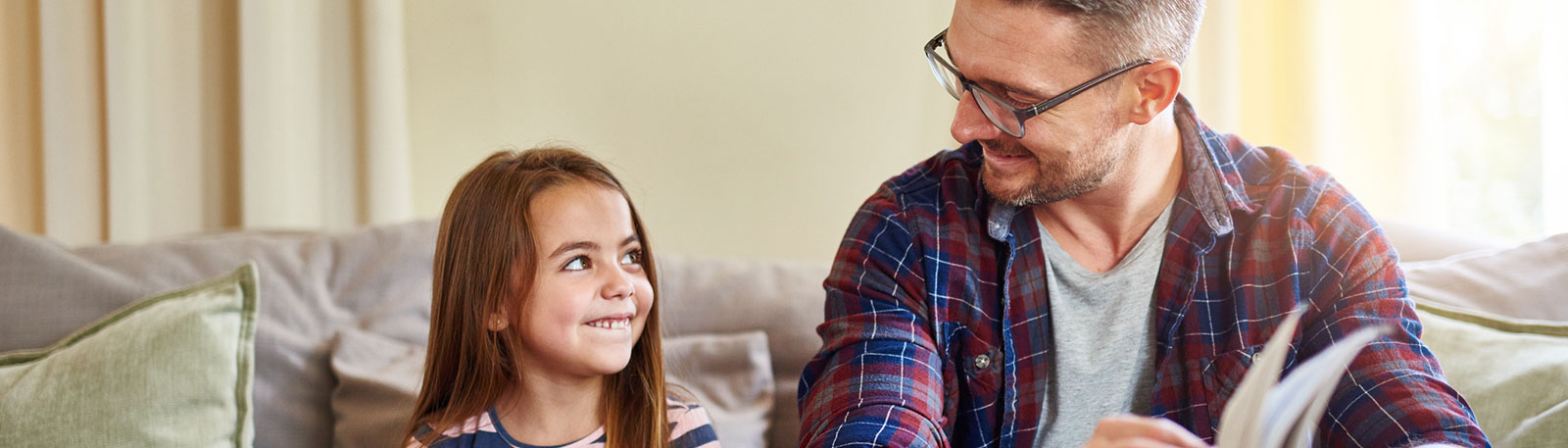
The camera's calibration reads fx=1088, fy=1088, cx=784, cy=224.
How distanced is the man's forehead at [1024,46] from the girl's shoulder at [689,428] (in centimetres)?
54

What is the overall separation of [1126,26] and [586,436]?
2.56 ft

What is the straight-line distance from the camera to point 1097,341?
125 cm

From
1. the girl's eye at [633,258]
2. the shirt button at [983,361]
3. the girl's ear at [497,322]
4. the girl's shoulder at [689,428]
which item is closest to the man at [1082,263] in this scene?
the shirt button at [983,361]

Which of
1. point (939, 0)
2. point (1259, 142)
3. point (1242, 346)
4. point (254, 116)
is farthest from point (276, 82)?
point (1259, 142)

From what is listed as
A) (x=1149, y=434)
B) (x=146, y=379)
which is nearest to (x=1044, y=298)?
(x=1149, y=434)

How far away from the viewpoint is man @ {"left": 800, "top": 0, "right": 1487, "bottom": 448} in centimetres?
117

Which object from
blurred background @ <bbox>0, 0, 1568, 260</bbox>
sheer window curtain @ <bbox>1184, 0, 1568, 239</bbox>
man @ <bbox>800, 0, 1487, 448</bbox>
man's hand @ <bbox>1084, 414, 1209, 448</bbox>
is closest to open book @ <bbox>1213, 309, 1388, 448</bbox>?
man's hand @ <bbox>1084, 414, 1209, 448</bbox>

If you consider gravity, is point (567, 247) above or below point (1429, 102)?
below

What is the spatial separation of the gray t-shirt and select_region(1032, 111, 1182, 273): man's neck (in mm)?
24

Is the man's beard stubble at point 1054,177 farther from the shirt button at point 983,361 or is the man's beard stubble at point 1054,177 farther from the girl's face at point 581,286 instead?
the girl's face at point 581,286

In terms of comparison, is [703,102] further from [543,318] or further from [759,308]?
[543,318]

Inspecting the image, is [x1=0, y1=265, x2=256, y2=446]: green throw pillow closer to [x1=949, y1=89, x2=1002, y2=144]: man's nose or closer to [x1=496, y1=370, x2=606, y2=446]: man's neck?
[x1=496, y1=370, x2=606, y2=446]: man's neck

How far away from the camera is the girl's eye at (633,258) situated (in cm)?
130

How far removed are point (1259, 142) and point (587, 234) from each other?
5.53 feet
